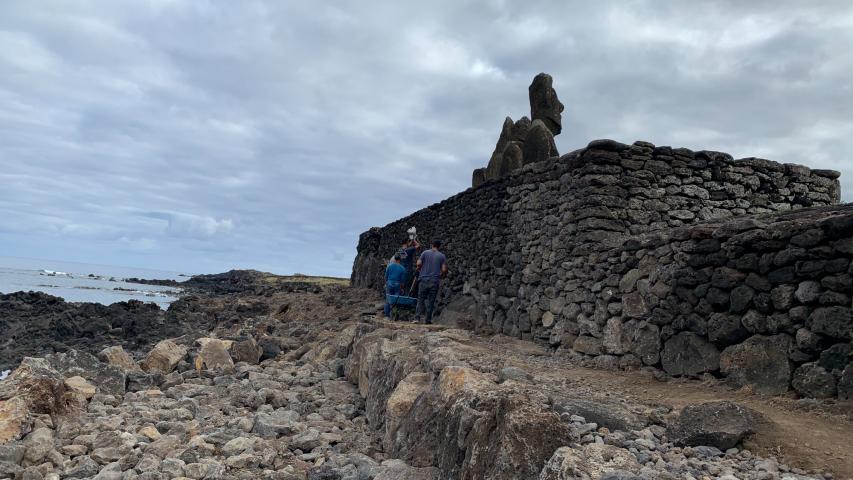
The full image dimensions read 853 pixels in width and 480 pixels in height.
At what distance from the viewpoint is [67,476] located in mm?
6195

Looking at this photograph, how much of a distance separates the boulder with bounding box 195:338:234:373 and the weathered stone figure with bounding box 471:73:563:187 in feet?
23.0

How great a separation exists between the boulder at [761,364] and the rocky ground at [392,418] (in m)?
0.19

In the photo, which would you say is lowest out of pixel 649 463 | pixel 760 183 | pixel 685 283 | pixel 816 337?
pixel 649 463

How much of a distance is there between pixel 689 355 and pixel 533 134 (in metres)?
8.29

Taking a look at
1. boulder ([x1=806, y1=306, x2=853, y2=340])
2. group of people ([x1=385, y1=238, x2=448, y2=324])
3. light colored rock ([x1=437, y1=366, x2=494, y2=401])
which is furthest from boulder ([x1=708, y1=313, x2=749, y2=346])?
group of people ([x1=385, y1=238, x2=448, y2=324])

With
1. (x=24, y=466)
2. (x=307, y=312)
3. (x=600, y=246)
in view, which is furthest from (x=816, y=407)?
(x=307, y=312)

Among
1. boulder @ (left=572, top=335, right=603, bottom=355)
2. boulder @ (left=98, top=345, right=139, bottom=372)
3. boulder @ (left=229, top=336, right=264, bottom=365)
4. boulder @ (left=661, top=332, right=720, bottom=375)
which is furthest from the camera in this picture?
boulder @ (left=229, top=336, right=264, bottom=365)

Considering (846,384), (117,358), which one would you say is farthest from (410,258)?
(846,384)

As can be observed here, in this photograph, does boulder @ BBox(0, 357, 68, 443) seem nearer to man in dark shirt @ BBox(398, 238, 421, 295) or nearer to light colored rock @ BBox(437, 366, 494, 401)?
light colored rock @ BBox(437, 366, 494, 401)

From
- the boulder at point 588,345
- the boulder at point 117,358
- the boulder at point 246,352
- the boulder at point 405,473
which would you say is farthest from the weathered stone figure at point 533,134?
the boulder at point 117,358

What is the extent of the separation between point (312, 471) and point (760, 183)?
339 inches

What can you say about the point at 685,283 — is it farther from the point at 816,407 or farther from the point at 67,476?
the point at 67,476

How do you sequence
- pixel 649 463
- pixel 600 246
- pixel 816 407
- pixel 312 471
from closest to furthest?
1. pixel 649 463
2. pixel 816 407
3. pixel 312 471
4. pixel 600 246

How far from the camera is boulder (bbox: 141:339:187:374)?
37.3 feet
